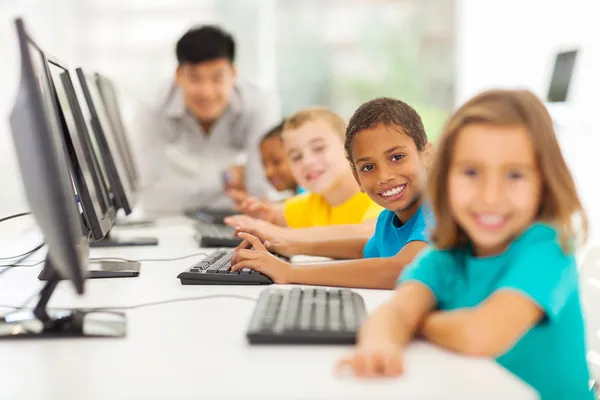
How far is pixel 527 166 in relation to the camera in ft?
2.80

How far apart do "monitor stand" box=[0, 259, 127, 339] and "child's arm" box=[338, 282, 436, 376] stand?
35 cm

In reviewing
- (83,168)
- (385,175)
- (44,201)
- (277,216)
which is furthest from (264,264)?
(277,216)

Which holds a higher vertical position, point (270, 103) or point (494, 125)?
point (494, 125)

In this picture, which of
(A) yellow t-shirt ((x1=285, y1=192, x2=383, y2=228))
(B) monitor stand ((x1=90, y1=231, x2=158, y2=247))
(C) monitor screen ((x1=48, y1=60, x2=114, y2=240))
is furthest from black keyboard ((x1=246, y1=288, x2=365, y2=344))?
(B) monitor stand ((x1=90, y1=231, x2=158, y2=247))

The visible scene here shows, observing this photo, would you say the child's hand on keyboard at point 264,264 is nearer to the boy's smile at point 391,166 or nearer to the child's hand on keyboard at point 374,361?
the boy's smile at point 391,166

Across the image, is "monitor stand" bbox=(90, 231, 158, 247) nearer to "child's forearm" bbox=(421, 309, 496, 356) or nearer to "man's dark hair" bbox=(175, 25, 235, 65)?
"man's dark hair" bbox=(175, 25, 235, 65)

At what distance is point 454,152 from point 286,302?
0.33 m

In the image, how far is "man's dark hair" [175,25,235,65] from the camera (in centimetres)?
272

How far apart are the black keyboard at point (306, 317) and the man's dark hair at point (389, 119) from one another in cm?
42

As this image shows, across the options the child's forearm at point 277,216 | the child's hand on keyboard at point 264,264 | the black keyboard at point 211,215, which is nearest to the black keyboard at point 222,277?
the child's hand on keyboard at point 264,264

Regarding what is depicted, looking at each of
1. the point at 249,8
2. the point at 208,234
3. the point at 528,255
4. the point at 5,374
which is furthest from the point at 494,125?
the point at 249,8

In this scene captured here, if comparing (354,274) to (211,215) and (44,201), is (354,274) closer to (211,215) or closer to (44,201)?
(44,201)

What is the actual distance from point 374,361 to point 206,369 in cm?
20

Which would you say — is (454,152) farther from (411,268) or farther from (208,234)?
(208,234)
